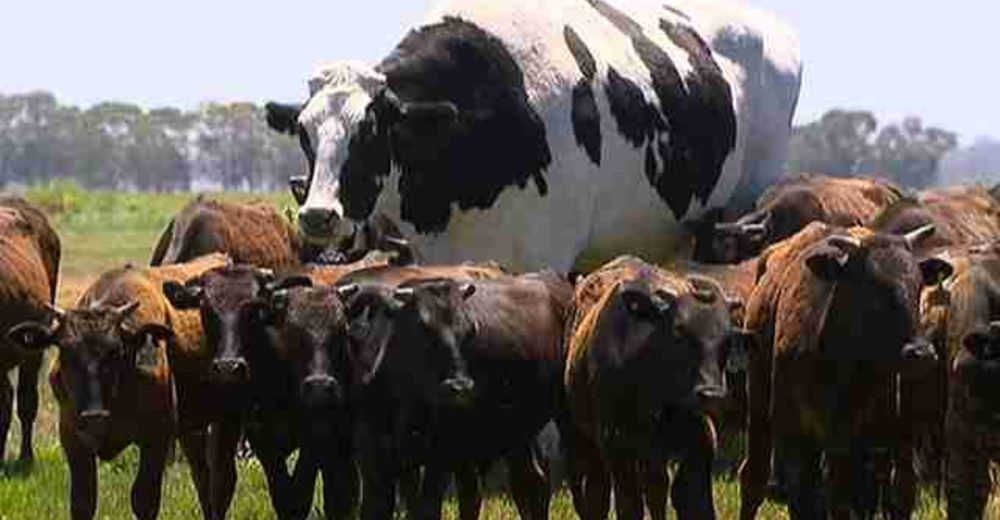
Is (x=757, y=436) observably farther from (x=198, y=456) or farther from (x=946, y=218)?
(x=198, y=456)

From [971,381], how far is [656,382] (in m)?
1.52

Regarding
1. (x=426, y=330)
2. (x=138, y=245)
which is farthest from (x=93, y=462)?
(x=138, y=245)

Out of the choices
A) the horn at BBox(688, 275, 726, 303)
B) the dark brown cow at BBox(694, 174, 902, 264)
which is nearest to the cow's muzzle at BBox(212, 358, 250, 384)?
the horn at BBox(688, 275, 726, 303)

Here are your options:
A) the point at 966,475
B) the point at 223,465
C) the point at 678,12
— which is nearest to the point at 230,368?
the point at 223,465

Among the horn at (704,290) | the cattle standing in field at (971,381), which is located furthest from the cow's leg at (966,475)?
the horn at (704,290)

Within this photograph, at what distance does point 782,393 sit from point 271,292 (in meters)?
3.00

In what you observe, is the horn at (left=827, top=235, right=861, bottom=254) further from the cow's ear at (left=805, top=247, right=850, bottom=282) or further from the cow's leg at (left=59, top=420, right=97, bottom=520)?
the cow's leg at (left=59, top=420, right=97, bottom=520)

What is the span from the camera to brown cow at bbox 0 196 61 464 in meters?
14.7

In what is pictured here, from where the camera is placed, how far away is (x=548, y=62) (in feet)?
46.9

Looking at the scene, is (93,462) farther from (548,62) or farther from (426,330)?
(548,62)

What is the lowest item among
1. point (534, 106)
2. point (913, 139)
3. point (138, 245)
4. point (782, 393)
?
point (913, 139)

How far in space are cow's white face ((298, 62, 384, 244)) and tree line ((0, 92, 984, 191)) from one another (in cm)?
13637

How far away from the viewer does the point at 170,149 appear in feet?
532

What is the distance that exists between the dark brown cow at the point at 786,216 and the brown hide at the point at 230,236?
3.42 m
